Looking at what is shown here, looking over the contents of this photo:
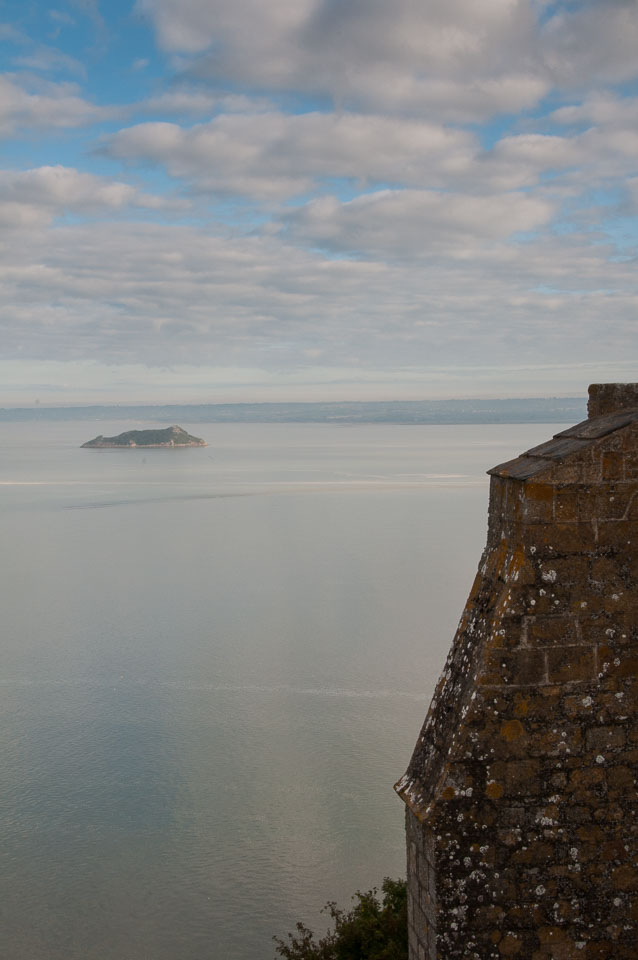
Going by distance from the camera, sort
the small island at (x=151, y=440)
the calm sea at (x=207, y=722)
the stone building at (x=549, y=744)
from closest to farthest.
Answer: the stone building at (x=549, y=744), the calm sea at (x=207, y=722), the small island at (x=151, y=440)

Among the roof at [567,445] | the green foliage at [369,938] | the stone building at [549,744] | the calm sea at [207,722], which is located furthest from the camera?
the calm sea at [207,722]

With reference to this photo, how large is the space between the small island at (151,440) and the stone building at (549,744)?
150 metres

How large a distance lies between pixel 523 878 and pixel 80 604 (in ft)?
102

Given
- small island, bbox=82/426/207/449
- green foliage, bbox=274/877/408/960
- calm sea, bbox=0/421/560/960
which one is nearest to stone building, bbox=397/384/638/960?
green foliage, bbox=274/877/408/960

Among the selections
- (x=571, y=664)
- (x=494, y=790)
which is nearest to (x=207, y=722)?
(x=494, y=790)

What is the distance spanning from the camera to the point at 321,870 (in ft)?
50.7

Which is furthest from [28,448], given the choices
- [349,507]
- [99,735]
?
[99,735]

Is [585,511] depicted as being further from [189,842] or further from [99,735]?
[99,735]

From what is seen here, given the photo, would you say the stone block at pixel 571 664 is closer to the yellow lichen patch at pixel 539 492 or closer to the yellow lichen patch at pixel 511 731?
the yellow lichen patch at pixel 511 731

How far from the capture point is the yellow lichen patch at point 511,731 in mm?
3877

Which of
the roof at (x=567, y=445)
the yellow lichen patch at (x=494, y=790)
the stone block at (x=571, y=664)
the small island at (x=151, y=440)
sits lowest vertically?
the yellow lichen patch at (x=494, y=790)

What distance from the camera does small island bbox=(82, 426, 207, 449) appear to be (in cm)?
15175

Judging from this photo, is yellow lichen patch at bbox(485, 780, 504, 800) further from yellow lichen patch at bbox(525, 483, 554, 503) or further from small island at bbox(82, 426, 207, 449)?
small island at bbox(82, 426, 207, 449)

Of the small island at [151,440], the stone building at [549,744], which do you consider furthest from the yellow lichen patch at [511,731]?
the small island at [151,440]
